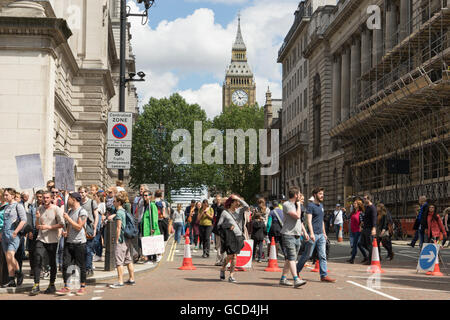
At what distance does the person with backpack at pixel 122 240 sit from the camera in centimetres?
1376

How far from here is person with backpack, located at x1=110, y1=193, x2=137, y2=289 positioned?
45.1ft

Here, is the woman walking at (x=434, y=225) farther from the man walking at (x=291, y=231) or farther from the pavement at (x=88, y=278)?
the pavement at (x=88, y=278)

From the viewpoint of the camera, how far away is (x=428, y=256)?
17281 mm

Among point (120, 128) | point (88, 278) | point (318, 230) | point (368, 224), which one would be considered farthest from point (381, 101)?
point (88, 278)

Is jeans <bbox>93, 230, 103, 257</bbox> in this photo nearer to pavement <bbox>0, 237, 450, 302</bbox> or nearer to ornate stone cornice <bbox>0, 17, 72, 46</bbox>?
pavement <bbox>0, 237, 450, 302</bbox>

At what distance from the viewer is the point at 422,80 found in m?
34.5

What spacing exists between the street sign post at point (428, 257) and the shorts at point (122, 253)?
743 cm

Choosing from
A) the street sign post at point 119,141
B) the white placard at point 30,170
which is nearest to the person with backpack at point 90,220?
the white placard at point 30,170

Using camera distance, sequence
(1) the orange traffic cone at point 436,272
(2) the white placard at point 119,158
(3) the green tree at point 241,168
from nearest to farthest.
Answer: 1. (1) the orange traffic cone at point 436,272
2. (2) the white placard at point 119,158
3. (3) the green tree at point 241,168

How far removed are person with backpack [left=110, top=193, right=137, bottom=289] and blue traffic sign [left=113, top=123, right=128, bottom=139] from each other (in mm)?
4113

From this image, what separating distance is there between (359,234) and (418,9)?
2363cm

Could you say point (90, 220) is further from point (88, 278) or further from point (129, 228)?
point (88, 278)
